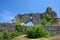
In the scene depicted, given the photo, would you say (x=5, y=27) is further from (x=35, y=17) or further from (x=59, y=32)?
(x=35, y=17)

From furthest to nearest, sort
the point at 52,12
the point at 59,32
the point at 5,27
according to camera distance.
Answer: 1. the point at 52,12
2. the point at 5,27
3. the point at 59,32

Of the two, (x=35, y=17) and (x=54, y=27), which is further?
(x=35, y=17)

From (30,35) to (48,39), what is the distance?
3075 mm

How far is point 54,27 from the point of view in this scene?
3788 cm

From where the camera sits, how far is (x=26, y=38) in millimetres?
30797

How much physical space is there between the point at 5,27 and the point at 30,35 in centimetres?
900

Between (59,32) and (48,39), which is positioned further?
(59,32)

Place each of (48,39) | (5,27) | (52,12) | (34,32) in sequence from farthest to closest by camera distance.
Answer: (52,12), (5,27), (34,32), (48,39)

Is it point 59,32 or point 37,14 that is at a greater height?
point 37,14

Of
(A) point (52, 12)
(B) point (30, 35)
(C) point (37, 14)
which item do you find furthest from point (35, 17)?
(B) point (30, 35)

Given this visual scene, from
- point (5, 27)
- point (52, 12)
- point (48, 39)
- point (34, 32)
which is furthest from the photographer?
point (52, 12)

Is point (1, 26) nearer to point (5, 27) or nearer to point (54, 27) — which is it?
point (5, 27)

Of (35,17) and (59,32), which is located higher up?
(35,17)

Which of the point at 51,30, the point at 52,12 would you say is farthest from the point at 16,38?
the point at 52,12
